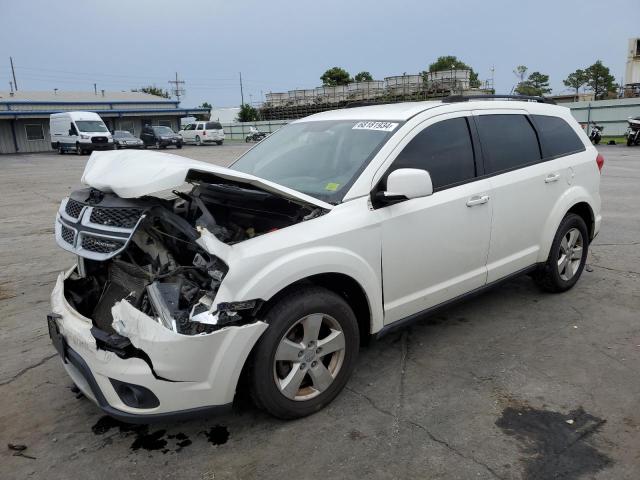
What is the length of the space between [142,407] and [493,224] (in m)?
2.77

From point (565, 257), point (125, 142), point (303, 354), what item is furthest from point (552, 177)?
point (125, 142)

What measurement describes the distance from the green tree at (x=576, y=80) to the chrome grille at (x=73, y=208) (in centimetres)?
8219

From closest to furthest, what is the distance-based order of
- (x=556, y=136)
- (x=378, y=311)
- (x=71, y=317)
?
(x=71, y=317)
(x=378, y=311)
(x=556, y=136)

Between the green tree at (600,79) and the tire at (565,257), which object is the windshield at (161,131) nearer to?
the tire at (565,257)

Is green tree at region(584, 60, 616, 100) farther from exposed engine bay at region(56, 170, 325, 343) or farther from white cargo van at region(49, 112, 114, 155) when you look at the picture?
exposed engine bay at region(56, 170, 325, 343)

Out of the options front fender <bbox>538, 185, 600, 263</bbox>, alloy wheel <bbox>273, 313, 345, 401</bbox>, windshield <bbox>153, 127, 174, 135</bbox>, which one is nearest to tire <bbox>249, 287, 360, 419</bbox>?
alloy wheel <bbox>273, 313, 345, 401</bbox>

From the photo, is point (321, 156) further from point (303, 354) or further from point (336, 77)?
point (336, 77)

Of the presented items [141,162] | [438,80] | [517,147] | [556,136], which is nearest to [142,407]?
[141,162]

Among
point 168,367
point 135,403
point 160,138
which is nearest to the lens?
point 168,367

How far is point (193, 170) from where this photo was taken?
284 cm

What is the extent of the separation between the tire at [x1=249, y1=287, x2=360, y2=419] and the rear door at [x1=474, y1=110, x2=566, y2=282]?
155 cm

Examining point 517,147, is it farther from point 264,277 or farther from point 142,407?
point 142,407

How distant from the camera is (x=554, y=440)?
284 centimetres

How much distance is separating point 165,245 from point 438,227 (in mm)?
1817
